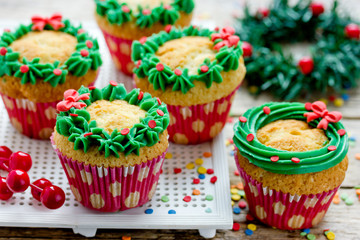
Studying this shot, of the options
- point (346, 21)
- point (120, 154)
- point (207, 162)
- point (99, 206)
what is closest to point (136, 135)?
point (120, 154)

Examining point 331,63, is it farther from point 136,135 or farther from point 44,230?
point 44,230

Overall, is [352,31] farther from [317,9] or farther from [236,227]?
[236,227]

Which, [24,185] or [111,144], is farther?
[24,185]

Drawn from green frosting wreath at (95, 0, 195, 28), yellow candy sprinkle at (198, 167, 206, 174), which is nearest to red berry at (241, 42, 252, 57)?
green frosting wreath at (95, 0, 195, 28)

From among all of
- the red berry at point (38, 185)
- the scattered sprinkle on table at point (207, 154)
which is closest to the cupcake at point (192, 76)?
the scattered sprinkle on table at point (207, 154)

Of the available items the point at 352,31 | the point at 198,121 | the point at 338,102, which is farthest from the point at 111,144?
the point at 352,31

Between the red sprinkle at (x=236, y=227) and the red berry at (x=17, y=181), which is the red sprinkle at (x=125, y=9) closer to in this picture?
the red berry at (x=17, y=181)

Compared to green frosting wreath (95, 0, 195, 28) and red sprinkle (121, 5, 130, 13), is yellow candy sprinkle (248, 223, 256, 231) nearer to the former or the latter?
green frosting wreath (95, 0, 195, 28)
